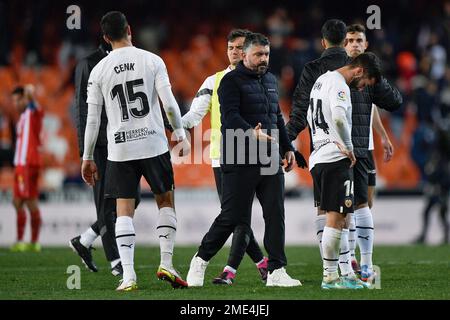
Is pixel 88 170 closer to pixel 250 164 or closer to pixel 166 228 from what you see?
pixel 166 228

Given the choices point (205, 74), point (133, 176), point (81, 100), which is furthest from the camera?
point (205, 74)

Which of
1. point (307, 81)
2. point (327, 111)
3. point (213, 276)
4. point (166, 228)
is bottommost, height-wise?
point (213, 276)

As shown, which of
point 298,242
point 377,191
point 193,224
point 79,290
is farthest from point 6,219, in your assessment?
point 79,290

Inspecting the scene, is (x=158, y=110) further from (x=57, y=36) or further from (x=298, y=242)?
(x=57, y=36)

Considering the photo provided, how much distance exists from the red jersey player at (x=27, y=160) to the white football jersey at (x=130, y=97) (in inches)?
258

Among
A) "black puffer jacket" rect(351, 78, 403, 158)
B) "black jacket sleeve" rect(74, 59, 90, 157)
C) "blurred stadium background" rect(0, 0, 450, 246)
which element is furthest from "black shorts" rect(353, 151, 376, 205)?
"blurred stadium background" rect(0, 0, 450, 246)

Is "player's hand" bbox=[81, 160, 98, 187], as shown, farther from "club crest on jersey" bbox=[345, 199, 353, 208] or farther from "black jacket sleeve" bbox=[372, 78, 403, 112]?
"black jacket sleeve" bbox=[372, 78, 403, 112]

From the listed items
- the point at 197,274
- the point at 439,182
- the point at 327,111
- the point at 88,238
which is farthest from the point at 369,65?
the point at 439,182

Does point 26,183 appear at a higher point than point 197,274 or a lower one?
higher

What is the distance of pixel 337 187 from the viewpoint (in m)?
8.29

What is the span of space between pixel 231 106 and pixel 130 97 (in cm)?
88

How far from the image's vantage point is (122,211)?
837 cm

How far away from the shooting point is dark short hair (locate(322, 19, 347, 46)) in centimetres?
921
